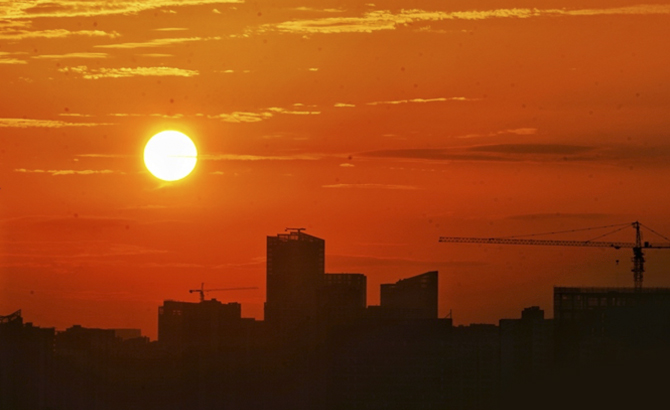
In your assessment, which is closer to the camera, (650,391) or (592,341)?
(650,391)

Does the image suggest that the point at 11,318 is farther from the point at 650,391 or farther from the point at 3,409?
the point at 650,391

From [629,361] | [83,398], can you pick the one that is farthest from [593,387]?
[83,398]

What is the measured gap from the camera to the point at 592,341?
647ft

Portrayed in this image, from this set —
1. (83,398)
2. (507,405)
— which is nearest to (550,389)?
(507,405)

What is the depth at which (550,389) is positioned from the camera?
642 ft

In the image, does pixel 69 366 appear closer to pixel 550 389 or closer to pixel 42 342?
pixel 42 342

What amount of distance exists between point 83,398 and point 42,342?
11067mm

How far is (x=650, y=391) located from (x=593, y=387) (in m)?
7.51

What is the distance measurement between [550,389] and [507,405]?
648 cm

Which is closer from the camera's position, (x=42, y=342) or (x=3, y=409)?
(x=3, y=409)

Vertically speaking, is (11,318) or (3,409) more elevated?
(11,318)

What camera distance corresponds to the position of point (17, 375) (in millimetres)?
183125

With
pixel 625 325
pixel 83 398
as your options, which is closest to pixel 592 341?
pixel 625 325

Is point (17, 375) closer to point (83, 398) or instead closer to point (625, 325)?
point (83, 398)
